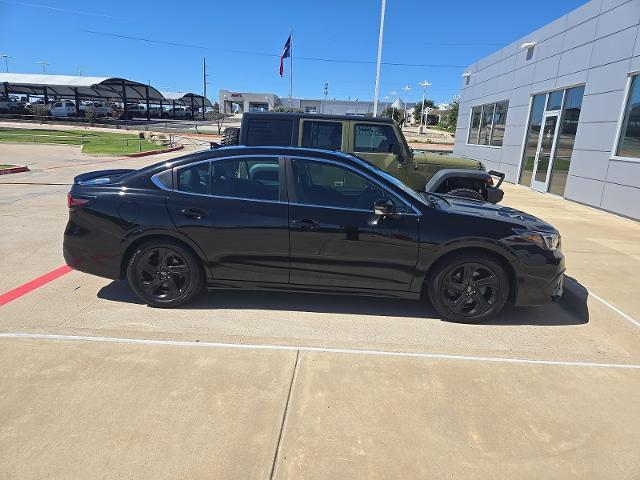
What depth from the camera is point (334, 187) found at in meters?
4.07

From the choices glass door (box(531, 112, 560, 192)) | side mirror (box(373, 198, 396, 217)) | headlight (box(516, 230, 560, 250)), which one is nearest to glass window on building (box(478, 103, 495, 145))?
glass door (box(531, 112, 560, 192))

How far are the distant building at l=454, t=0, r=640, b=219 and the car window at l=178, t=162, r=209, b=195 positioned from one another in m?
9.26

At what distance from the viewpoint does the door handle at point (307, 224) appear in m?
3.85

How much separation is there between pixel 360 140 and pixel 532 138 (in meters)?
10.2

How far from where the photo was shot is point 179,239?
3982 millimetres

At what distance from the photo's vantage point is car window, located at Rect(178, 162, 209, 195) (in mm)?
4035

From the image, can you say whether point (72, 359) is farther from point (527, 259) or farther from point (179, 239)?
point (527, 259)

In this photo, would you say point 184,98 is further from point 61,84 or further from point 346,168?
point 346,168

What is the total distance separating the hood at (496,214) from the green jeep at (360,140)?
9.20 feet

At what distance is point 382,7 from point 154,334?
22177 mm

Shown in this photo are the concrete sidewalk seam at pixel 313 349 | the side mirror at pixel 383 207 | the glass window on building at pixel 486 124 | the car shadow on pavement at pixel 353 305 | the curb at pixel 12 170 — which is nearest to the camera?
the concrete sidewalk seam at pixel 313 349

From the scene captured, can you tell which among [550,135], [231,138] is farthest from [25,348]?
[550,135]

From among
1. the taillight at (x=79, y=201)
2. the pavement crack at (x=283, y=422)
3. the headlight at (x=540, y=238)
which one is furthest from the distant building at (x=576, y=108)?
the taillight at (x=79, y=201)

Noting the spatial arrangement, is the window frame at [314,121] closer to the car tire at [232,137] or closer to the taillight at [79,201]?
the car tire at [232,137]
